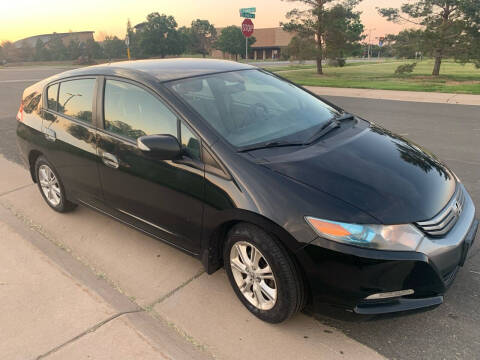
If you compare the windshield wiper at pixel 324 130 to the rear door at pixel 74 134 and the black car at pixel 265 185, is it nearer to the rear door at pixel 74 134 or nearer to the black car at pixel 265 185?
the black car at pixel 265 185

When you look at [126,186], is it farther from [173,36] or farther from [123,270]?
[173,36]

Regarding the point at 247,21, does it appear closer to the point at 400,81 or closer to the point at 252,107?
the point at 400,81

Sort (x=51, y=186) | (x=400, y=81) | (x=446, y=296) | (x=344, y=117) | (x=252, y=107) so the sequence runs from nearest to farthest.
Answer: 1. (x=446, y=296)
2. (x=252, y=107)
3. (x=344, y=117)
4. (x=51, y=186)
5. (x=400, y=81)

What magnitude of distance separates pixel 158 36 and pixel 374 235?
71.1m

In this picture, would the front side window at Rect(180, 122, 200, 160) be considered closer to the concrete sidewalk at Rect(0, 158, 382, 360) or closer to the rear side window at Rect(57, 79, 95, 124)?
the concrete sidewalk at Rect(0, 158, 382, 360)

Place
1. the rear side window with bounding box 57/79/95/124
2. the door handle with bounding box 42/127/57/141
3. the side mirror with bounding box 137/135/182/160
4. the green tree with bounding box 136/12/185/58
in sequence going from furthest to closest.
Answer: the green tree with bounding box 136/12/185/58 → the door handle with bounding box 42/127/57/141 → the rear side window with bounding box 57/79/95/124 → the side mirror with bounding box 137/135/182/160

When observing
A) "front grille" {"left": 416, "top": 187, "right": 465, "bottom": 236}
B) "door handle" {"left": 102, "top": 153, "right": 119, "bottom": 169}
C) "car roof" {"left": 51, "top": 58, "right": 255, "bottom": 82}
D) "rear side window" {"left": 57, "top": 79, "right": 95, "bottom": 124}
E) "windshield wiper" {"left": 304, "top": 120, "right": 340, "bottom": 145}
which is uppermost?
"car roof" {"left": 51, "top": 58, "right": 255, "bottom": 82}

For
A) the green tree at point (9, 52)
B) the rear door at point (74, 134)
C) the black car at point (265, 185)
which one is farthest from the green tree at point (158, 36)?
the black car at point (265, 185)

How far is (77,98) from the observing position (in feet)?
12.3

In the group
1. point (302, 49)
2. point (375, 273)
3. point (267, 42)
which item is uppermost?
point (267, 42)

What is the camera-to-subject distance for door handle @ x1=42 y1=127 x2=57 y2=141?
393 cm

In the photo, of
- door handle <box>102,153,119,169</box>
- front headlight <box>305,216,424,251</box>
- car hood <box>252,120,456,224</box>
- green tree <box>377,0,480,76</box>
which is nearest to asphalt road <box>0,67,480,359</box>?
front headlight <box>305,216,424,251</box>

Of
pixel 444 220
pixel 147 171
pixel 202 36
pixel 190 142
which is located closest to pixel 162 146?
pixel 190 142

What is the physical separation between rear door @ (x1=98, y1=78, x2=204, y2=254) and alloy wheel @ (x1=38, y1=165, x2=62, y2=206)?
42.5 inches
